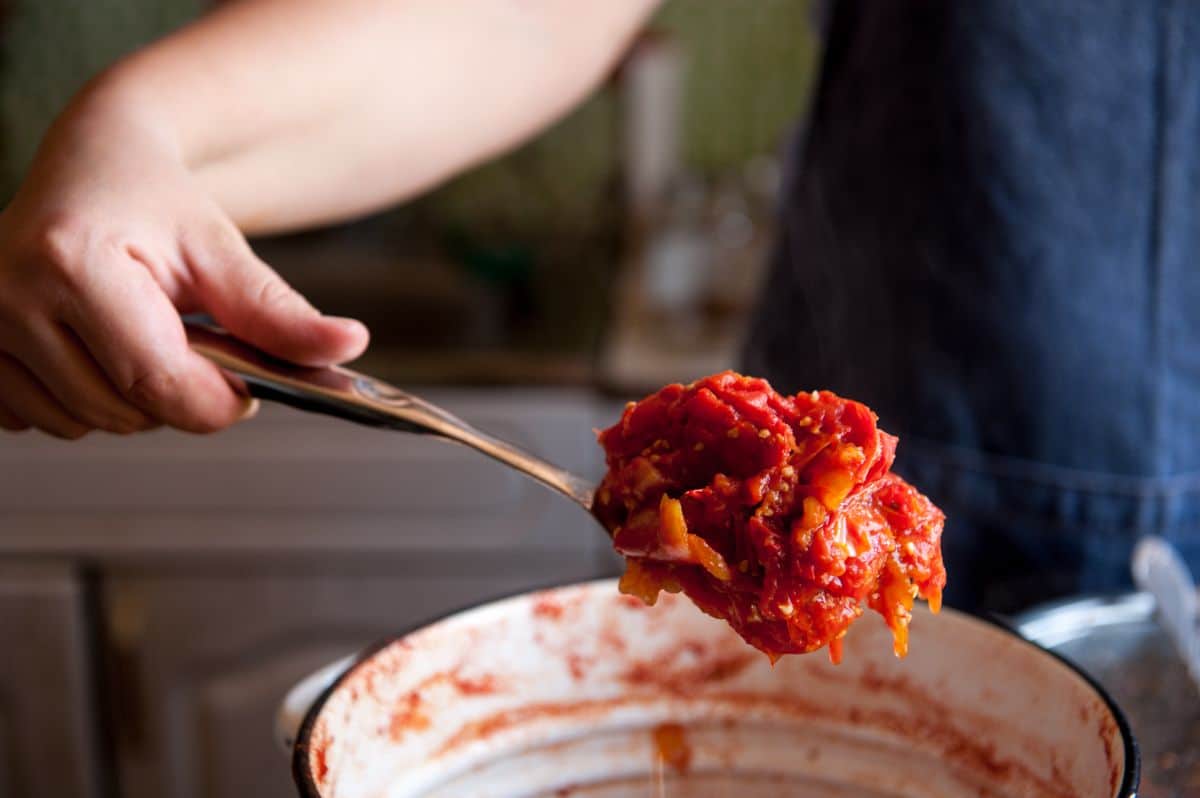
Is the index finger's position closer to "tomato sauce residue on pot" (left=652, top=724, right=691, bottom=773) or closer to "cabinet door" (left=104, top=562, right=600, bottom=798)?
"tomato sauce residue on pot" (left=652, top=724, right=691, bottom=773)

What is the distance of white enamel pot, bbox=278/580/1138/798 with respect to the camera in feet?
1.70

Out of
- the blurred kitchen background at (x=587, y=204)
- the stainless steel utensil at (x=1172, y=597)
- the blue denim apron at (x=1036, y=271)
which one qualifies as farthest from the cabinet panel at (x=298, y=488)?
the stainless steel utensil at (x=1172, y=597)

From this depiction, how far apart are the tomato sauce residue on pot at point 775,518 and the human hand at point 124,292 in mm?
154

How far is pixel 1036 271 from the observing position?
84 centimetres

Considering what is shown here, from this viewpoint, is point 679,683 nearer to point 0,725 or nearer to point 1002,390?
point 1002,390

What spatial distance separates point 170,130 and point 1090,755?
1.68ft

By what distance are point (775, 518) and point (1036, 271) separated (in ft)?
1.44

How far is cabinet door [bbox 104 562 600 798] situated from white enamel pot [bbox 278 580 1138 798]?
34.4 inches

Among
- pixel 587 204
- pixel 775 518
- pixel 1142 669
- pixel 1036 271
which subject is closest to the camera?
pixel 775 518

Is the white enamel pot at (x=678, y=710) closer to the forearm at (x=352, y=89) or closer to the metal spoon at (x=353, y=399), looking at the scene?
the metal spoon at (x=353, y=399)

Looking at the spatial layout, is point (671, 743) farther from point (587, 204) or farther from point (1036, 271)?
point (587, 204)

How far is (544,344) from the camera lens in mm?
1683

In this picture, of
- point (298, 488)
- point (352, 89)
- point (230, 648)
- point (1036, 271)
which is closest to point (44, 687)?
point (230, 648)

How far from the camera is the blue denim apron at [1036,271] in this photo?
825 millimetres
